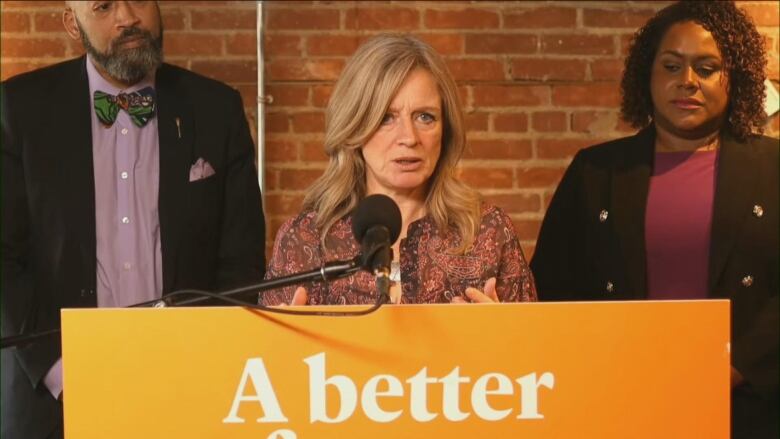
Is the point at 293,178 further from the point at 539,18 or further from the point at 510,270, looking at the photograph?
the point at 510,270

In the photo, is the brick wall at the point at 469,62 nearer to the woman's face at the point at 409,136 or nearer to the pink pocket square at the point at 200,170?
the pink pocket square at the point at 200,170

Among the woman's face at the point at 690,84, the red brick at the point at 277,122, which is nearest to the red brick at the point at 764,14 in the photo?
the woman's face at the point at 690,84

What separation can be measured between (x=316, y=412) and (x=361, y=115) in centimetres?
76

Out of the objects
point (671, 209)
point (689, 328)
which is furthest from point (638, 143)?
point (689, 328)

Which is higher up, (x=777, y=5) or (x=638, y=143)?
(x=777, y=5)

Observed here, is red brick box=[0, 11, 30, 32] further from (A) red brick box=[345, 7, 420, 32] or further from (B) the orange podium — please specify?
(B) the orange podium

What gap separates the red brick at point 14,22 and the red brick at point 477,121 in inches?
59.0

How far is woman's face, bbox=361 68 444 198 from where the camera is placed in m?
2.03

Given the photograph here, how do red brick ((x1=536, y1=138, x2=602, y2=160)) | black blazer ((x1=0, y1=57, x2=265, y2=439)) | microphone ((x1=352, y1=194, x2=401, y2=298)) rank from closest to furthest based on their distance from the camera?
microphone ((x1=352, y1=194, x2=401, y2=298)) < black blazer ((x1=0, y1=57, x2=265, y2=439)) < red brick ((x1=536, y1=138, x2=602, y2=160))

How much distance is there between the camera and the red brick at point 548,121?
138 inches

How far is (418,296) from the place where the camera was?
2012 mm

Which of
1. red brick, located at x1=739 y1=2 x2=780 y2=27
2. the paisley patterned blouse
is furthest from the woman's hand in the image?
red brick, located at x1=739 y1=2 x2=780 y2=27

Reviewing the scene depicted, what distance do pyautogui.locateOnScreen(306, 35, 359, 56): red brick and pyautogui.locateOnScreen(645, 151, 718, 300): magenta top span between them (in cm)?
129

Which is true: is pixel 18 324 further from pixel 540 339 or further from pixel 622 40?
pixel 622 40
